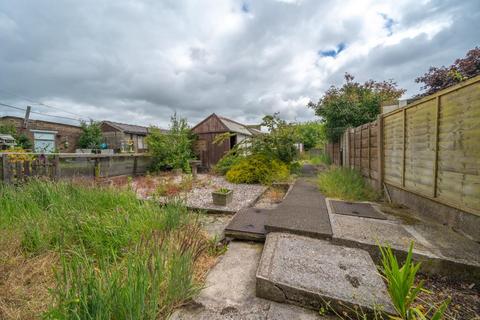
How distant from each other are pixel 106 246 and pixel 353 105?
10572 millimetres

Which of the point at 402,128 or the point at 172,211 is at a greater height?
the point at 402,128

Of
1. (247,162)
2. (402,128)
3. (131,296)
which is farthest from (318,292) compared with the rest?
(247,162)

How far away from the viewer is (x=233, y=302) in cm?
157

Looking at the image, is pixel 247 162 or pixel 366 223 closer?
pixel 366 223

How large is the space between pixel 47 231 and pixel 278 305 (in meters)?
2.71

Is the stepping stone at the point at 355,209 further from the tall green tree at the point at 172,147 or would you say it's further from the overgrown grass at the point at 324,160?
the overgrown grass at the point at 324,160

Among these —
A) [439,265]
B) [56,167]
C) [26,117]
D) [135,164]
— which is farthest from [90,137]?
[439,265]

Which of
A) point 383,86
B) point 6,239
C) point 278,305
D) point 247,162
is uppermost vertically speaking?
point 383,86

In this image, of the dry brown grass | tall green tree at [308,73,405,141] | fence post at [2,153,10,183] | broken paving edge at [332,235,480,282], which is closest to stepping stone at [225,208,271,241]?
broken paving edge at [332,235,480,282]

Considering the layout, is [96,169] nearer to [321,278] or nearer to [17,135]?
[321,278]

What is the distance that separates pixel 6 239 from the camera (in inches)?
81.0

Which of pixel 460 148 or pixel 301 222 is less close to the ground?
pixel 460 148

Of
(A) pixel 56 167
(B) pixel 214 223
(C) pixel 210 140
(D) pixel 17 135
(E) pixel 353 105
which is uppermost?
(E) pixel 353 105

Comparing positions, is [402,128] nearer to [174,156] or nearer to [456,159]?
[456,159]
